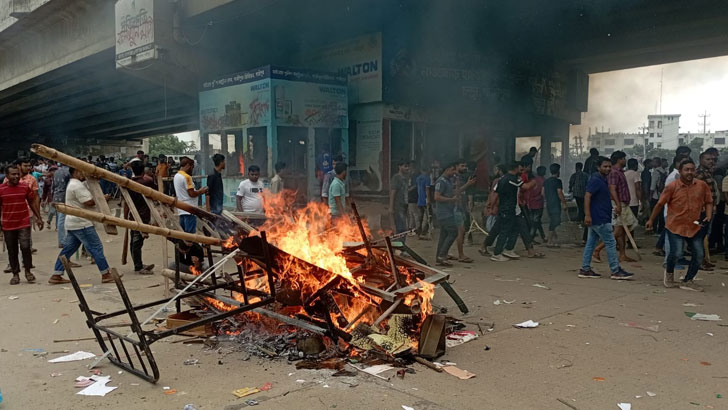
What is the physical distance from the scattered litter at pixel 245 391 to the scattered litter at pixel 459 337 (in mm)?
1739

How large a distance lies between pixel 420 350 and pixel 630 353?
176 centimetres

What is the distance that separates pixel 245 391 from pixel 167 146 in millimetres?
73554

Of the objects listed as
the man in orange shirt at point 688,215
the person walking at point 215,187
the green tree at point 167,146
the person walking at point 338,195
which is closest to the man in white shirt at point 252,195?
the person walking at point 215,187

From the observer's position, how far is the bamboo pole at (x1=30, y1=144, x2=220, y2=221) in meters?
3.34

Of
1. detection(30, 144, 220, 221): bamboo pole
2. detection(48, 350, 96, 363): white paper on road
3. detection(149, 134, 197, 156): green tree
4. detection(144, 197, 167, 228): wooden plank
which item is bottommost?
detection(48, 350, 96, 363): white paper on road

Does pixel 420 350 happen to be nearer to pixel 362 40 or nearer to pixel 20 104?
pixel 362 40

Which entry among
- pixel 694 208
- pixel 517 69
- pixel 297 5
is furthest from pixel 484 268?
pixel 517 69

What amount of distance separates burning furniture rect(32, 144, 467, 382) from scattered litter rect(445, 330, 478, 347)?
0.97ft

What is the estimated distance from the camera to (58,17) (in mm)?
17250

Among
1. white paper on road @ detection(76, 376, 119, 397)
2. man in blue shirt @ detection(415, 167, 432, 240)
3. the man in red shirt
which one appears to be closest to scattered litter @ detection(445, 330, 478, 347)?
white paper on road @ detection(76, 376, 119, 397)

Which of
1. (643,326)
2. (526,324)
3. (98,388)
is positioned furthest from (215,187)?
(643,326)

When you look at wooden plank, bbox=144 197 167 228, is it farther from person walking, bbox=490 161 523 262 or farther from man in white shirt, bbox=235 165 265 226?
person walking, bbox=490 161 523 262

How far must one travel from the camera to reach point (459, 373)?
13.0 ft

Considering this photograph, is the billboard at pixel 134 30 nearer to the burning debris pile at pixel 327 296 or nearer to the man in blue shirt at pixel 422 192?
the man in blue shirt at pixel 422 192
